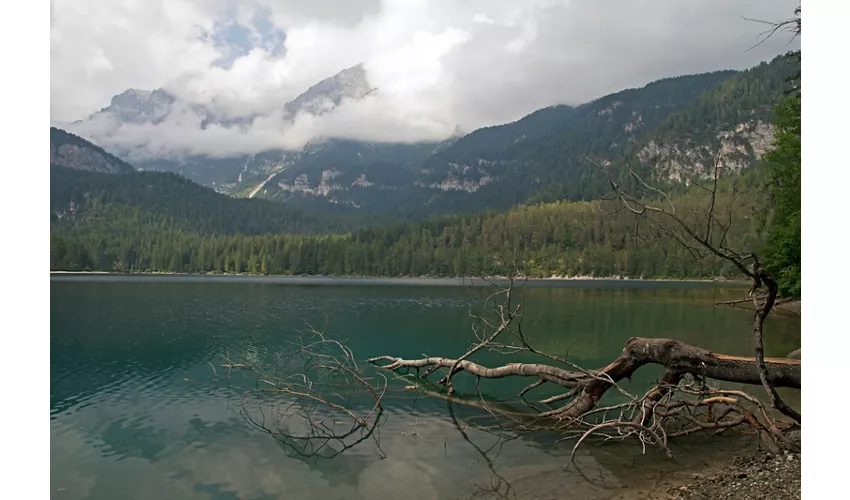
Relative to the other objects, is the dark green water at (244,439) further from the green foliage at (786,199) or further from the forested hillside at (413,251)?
the forested hillside at (413,251)

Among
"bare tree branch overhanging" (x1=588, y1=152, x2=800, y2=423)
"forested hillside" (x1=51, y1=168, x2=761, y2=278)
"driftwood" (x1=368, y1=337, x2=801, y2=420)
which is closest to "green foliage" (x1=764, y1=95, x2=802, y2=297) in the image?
"driftwood" (x1=368, y1=337, x2=801, y2=420)

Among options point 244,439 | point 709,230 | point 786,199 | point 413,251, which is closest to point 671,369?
point 709,230

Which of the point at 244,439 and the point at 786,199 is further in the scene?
the point at 786,199

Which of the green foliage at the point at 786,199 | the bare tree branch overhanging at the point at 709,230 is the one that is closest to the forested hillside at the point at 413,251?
the green foliage at the point at 786,199

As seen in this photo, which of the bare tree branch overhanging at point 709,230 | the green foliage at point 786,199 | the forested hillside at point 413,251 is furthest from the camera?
the forested hillside at point 413,251

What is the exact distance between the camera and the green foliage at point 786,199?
2831 centimetres

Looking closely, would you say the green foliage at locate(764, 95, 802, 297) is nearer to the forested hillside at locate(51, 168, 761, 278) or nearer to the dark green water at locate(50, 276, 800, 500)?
the dark green water at locate(50, 276, 800, 500)

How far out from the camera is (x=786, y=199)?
30141 mm

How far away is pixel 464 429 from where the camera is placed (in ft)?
43.4

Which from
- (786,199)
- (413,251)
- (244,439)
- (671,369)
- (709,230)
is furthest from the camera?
(413,251)

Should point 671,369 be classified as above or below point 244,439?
above

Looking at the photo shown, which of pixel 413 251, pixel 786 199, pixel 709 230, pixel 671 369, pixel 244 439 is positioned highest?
pixel 786 199

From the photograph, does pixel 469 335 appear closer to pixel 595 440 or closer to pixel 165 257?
pixel 595 440

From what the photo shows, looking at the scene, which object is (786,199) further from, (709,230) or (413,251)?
(413,251)
